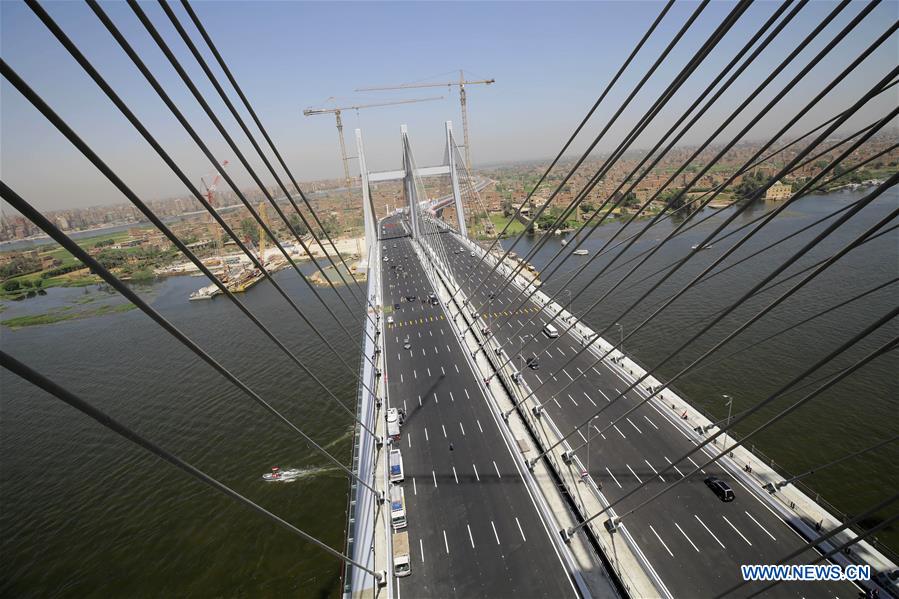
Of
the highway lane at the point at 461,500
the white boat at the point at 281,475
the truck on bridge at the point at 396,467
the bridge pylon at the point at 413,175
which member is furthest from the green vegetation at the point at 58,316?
the truck on bridge at the point at 396,467

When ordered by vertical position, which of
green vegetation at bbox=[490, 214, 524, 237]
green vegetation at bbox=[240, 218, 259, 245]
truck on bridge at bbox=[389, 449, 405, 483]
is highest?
green vegetation at bbox=[240, 218, 259, 245]

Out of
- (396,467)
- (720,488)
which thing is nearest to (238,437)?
(396,467)

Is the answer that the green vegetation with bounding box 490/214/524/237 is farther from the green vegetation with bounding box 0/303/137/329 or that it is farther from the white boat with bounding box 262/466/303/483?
the white boat with bounding box 262/466/303/483

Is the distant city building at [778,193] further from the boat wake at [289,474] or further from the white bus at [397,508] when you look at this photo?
the boat wake at [289,474]

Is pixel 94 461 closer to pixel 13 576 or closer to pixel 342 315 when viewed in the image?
pixel 13 576

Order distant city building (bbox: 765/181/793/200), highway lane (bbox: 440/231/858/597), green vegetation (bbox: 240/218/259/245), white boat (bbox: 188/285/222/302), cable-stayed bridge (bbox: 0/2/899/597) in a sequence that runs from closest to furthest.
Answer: cable-stayed bridge (bbox: 0/2/899/597) → highway lane (bbox: 440/231/858/597) → white boat (bbox: 188/285/222/302) → distant city building (bbox: 765/181/793/200) → green vegetation (bbox: 240/218/259/245)

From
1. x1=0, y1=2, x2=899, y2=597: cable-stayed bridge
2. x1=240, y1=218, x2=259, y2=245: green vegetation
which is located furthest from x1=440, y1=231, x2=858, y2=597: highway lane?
x1=240, y1=218, x2=259, y2=245: green vegetation

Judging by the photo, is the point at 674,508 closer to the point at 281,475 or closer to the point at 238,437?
the point at 281,475
